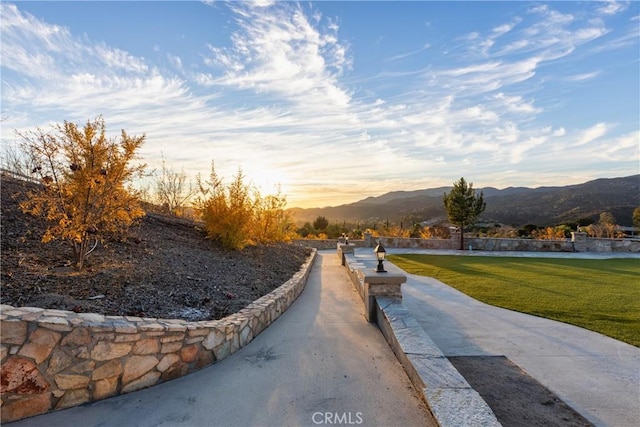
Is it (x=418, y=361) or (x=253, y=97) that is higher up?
(x=253, y=97)

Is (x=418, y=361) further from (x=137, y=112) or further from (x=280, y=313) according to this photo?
(x=137, y=112)

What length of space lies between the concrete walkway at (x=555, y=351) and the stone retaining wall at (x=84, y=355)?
9.29 ft

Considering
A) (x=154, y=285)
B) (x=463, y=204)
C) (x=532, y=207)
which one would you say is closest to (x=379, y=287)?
A: (x=154, y=285)

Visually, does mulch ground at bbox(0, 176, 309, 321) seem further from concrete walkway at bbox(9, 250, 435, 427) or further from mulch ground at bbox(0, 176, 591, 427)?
concrete walkway at bbox(9, 250, 435, 427)

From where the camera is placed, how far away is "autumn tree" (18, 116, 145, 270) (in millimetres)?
3793

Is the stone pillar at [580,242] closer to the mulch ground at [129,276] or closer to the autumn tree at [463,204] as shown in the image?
the autumn tree at [463,204]

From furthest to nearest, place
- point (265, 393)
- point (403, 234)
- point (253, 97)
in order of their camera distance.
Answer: point (403, 234)
point (253, 97)
point (265, 393)

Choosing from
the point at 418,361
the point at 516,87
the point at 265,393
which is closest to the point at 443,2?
the point at 516,87

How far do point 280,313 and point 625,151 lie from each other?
1282 cm

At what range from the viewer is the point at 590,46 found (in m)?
7.41

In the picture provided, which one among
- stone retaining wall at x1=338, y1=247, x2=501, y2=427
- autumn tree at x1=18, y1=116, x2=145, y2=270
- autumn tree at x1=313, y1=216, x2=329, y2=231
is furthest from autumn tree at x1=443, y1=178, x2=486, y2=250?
autumn tree at x1=18, y1=116, x2=145, y2=270

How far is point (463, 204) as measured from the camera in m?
14.8

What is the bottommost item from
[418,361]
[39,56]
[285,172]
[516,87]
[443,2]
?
[418,361]

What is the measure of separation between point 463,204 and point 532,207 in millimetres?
27558
